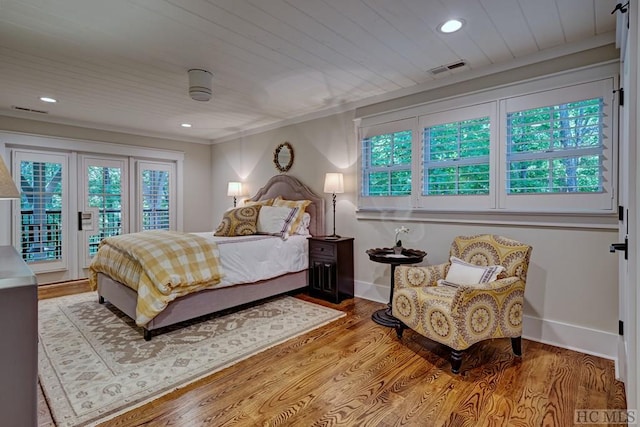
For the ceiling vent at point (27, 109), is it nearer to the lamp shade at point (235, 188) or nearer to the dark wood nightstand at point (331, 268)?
the lamp shade at point (235, 188)

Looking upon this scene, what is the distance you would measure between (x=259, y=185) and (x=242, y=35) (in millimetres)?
3073

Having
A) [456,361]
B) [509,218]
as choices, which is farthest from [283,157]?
[456,361]

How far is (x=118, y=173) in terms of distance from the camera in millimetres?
5223

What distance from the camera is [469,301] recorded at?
7.12ft

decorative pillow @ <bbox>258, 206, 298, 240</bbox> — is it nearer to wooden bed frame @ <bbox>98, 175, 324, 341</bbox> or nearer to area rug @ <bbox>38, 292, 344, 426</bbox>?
wooden bed frame @ <bbox>98, 175, 324, 341</bbox>

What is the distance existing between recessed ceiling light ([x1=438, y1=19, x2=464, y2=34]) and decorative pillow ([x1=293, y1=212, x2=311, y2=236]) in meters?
2.53

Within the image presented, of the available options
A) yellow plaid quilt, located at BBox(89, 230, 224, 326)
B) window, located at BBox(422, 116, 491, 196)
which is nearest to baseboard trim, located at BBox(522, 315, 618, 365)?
window, located at BBox(422, 116, 491, 196)

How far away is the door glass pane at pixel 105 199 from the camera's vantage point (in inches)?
195

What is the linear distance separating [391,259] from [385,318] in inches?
24.2

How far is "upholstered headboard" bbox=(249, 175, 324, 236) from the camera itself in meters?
4.30

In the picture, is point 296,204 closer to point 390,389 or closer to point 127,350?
point 127,350

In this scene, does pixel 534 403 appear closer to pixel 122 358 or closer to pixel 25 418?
pixel 25 418

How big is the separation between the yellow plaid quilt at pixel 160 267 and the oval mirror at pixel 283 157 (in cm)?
198

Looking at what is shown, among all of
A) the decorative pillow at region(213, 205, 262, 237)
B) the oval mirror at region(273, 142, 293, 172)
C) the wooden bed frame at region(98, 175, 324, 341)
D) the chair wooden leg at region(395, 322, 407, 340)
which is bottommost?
the chair wooden leg at region(395, 322, 407, 340)
